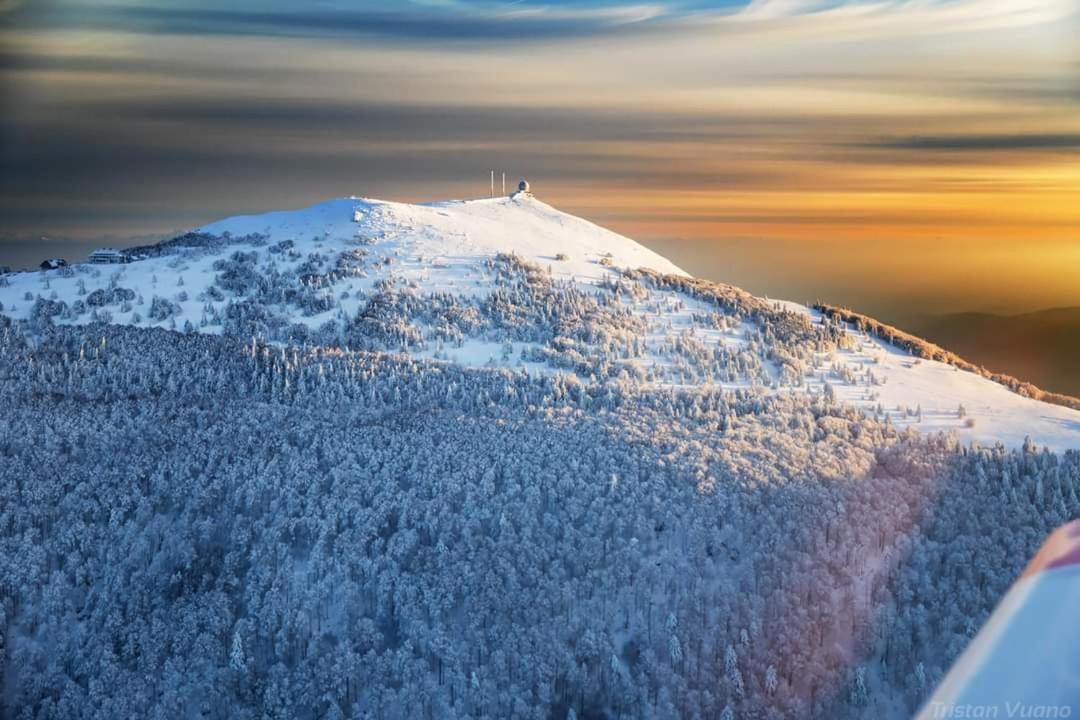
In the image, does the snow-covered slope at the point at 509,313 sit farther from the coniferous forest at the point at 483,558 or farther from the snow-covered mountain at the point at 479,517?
the coniferous forest at the point at 483,558

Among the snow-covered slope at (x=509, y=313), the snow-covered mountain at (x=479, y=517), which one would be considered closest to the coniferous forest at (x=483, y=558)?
the snow-covered mountain at (x=479, y=517)

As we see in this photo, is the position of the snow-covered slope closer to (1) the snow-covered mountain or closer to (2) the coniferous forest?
(1) the snow-covered mountain

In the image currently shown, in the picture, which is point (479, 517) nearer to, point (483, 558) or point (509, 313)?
point (483, 558)

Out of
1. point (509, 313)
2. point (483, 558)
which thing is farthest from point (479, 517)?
point (509, 313)

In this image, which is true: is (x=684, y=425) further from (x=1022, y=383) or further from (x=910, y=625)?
(x=1022, y=383)

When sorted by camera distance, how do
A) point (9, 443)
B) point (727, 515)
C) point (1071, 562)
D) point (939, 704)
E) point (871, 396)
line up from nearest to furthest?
point (939, 704)
point (1071, 562)
point (727, 515)
point (9, 443)
point (871, 396)

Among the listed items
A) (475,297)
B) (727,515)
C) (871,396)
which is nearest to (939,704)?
(727,515)
